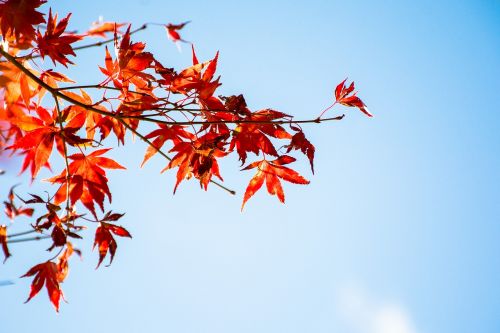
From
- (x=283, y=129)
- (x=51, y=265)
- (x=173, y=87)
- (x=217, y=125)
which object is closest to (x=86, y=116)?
(x=173, y=87)

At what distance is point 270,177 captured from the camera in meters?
1.65

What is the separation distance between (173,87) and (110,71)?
333mm

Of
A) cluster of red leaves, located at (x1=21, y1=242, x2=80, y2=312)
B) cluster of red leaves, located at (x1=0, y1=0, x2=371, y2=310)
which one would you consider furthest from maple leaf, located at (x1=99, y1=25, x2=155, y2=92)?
cluster of red leaves, located at (x1=21, y1=242, x2=80, y2=312)

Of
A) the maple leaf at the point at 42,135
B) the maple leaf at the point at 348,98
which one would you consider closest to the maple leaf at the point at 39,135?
the maple leaf at the point at 42,135

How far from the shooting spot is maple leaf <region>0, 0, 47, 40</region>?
126 centimetres

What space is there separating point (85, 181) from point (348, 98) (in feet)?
3.66

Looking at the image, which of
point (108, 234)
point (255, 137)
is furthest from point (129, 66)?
point (108, 234)

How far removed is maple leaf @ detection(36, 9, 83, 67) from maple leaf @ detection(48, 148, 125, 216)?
0.40m

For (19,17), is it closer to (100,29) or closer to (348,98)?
(100,29)

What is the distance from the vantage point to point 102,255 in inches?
59.0

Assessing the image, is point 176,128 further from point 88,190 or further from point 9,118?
point 9,118

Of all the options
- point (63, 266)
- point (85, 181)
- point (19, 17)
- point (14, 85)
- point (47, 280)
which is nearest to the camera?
point (19, 17)

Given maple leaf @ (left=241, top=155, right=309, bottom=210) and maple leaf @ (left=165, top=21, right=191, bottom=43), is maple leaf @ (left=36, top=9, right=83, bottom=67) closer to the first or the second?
maple leaf @ (left=165, top=21, right=191, bottom=43)

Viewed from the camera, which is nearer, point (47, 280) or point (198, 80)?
point (198, 80)
